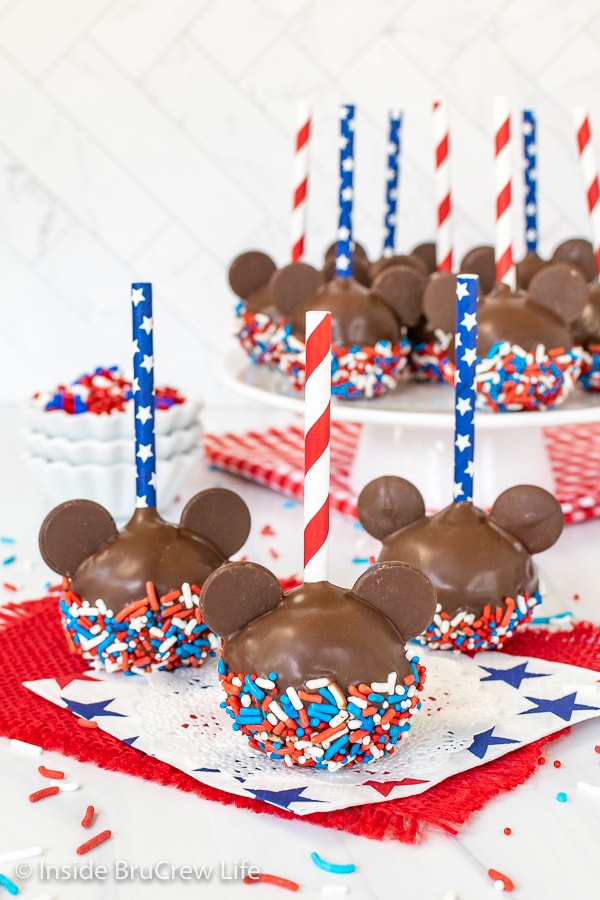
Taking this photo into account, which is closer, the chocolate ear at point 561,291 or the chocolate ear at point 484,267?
the chocolate ear at point 561,291

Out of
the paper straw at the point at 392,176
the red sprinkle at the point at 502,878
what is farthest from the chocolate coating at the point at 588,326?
the red sprinkle at the point at 502,878

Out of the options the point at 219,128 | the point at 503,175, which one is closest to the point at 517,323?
the point at 503,175

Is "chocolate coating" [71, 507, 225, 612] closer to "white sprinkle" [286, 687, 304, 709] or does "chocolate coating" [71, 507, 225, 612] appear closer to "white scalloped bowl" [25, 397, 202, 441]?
"white sprinkle" [286, 687, 304, 709]

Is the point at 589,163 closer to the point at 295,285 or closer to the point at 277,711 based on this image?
the point at 295,285

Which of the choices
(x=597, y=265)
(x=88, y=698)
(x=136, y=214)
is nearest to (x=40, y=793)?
(x=88, y=698)

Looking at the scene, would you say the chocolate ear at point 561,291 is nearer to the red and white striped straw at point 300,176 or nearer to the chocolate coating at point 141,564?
the red and white striped straw at point 300,176

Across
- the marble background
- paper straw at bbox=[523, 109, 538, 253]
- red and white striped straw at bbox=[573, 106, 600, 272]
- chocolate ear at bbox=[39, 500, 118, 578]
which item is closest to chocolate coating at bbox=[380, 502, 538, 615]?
chocolate ear at bbox=[39, 500, 118, 578]

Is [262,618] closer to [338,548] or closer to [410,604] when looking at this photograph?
[410,604]
